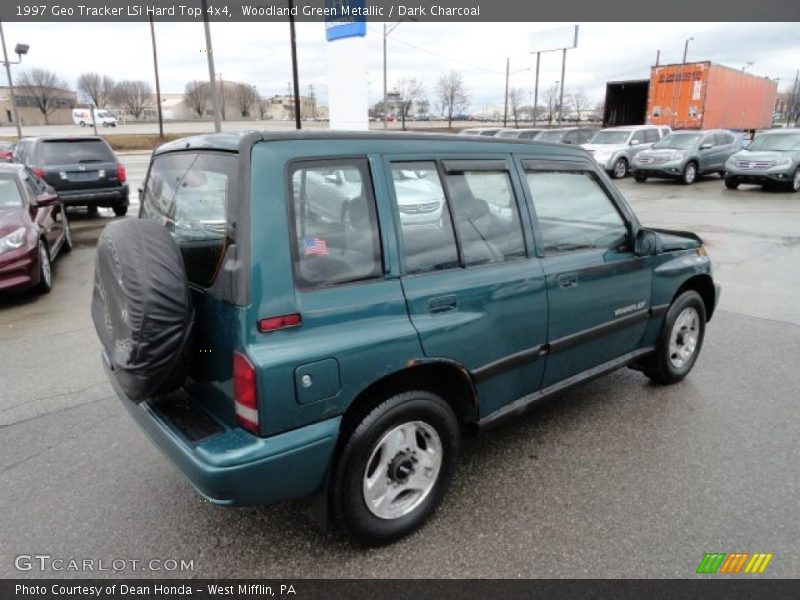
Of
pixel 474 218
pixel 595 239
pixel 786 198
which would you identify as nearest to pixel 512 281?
pixel 474 218

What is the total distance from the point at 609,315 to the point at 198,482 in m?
Result: 2.45

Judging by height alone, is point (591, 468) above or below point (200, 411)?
Answer: below

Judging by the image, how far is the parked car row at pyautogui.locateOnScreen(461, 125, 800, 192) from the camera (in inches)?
633

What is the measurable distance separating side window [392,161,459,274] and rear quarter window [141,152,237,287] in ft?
2.43

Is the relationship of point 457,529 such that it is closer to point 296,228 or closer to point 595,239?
point 296,228

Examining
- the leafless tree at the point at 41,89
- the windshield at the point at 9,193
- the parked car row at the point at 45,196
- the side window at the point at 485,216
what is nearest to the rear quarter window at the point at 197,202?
the side window at the point at 485,216

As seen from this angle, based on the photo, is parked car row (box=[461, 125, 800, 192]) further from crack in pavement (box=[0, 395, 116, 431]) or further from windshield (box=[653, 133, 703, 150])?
crack in pavement (box=[0, 395, 116, 431])

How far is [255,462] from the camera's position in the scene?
82.0 inches

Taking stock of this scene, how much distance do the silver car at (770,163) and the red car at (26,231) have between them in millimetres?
17137

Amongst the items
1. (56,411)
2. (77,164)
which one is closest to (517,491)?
(56,411)

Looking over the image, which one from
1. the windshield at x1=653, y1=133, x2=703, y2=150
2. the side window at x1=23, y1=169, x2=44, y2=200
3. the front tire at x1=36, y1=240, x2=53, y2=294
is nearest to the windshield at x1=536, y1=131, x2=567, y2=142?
the windshield at x1=653, y1=133, x2=703, y2=150

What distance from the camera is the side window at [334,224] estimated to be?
2230 mm

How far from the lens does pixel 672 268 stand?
3.81 m
